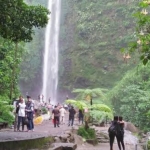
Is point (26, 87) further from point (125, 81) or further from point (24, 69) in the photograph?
point (125, 81)

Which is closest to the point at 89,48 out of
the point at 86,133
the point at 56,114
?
the point at 56,114

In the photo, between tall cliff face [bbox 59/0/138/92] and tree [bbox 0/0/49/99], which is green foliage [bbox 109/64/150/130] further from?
tree [bbox 0/0/49/99]

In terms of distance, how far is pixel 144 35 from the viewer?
396 centimetres

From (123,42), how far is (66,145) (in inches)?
1212

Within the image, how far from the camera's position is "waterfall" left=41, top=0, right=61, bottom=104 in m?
40.6

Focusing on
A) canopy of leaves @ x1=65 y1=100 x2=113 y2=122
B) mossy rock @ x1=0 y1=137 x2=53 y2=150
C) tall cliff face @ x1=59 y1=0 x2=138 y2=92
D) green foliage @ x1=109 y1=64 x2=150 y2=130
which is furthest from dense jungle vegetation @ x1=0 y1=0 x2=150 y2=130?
mossy rock @ x1=0 y1=137 x2=53 y2=150

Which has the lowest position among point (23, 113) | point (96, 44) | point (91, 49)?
point (23, 113)

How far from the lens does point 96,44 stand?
41188 mm

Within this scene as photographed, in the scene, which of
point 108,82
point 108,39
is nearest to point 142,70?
point 108,82

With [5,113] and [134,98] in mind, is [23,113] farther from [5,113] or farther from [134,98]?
[134,98]

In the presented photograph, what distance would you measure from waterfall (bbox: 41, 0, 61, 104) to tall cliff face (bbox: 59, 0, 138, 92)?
85cm

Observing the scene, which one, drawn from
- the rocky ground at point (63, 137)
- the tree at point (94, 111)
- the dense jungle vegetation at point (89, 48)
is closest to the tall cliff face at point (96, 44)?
the dense jungle vegetation at point (89, 48)

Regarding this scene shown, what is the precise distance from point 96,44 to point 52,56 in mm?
6548

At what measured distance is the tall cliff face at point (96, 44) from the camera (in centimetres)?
3897
